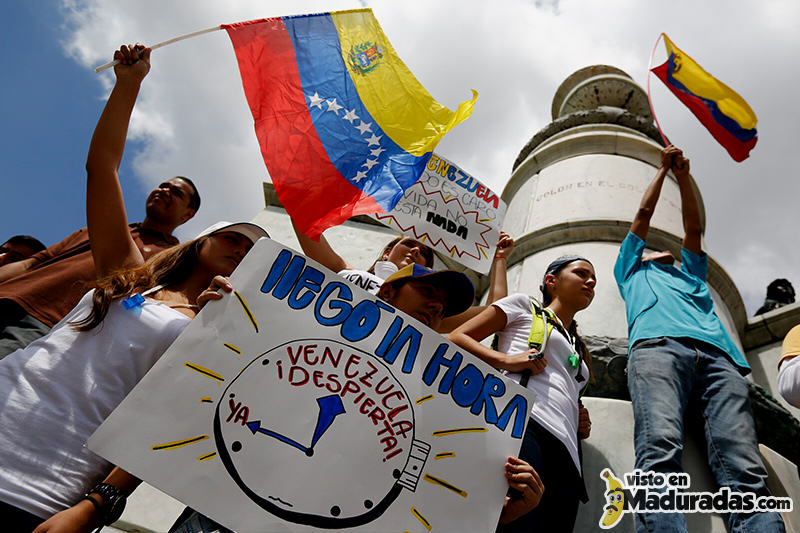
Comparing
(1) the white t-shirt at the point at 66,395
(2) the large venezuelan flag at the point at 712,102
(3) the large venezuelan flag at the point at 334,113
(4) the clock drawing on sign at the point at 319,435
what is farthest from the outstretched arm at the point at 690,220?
(1) the white t-shirt at the point at 66,395

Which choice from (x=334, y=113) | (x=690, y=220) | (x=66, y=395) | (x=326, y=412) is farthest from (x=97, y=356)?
(x=690, y=220)

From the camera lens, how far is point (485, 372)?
1975mm

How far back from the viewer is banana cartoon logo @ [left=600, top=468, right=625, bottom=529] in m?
2.73

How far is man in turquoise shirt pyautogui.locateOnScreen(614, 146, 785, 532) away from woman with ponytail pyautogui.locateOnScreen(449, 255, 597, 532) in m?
0.34

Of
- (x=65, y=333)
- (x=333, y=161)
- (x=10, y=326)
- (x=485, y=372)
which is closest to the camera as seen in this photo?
(x=65, y=333)

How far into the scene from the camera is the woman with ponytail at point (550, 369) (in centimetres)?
232

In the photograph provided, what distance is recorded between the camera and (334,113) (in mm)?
3527

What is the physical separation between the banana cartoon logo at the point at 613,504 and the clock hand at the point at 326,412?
5.73 ft

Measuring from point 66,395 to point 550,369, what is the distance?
1.99 m

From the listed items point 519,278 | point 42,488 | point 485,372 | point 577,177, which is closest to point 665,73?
point 577,177

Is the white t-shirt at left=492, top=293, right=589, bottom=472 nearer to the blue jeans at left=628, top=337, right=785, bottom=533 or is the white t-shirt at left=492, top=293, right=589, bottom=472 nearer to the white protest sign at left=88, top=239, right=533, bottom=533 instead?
the blue jeans at left=628, top=337, right=785, bottom=533

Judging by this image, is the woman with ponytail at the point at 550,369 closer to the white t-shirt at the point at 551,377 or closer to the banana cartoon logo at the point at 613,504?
the white t-shirt at the point at 551,377

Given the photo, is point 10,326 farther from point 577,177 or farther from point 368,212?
point 577,177

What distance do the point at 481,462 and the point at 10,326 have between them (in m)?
2.10
